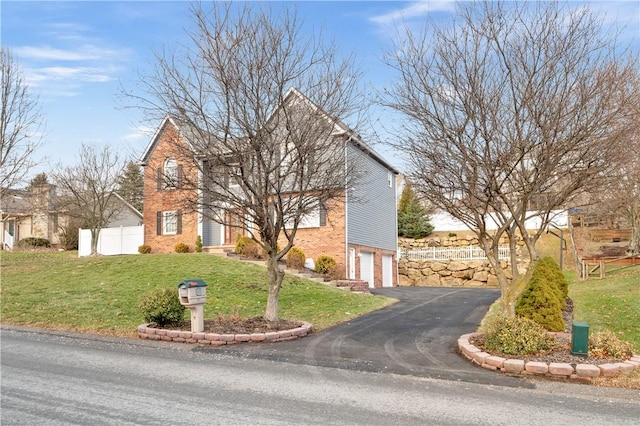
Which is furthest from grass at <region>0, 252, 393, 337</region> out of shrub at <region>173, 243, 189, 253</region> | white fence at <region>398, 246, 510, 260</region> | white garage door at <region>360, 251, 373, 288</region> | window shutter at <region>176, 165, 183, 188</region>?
white fence at <region>398, 246, 510, 260</region>

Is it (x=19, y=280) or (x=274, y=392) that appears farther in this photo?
(x=19, y=280)

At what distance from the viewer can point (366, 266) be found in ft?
84.3

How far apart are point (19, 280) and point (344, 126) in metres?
14.6

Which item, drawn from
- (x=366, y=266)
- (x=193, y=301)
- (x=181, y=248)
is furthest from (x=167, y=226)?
(x=193, y=301)

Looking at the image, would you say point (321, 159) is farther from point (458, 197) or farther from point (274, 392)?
point (274, 392)

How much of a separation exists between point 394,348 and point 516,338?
2381mm

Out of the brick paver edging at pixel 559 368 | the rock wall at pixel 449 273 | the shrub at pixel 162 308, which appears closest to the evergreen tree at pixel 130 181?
the shrub at pixel 162 308

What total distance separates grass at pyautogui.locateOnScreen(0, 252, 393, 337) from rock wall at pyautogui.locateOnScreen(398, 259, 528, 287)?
41.7 feet

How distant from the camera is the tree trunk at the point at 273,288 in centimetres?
1187

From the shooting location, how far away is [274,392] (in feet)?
22.5

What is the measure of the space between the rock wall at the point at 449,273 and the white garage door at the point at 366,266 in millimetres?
5953

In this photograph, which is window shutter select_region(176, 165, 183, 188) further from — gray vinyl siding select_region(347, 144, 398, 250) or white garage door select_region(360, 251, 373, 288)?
white garage door select_region(360, 251, 373, 288)

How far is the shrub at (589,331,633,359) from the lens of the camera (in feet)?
26.7

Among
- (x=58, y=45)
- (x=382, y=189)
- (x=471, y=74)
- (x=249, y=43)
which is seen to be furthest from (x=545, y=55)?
(x=382, y=189)
